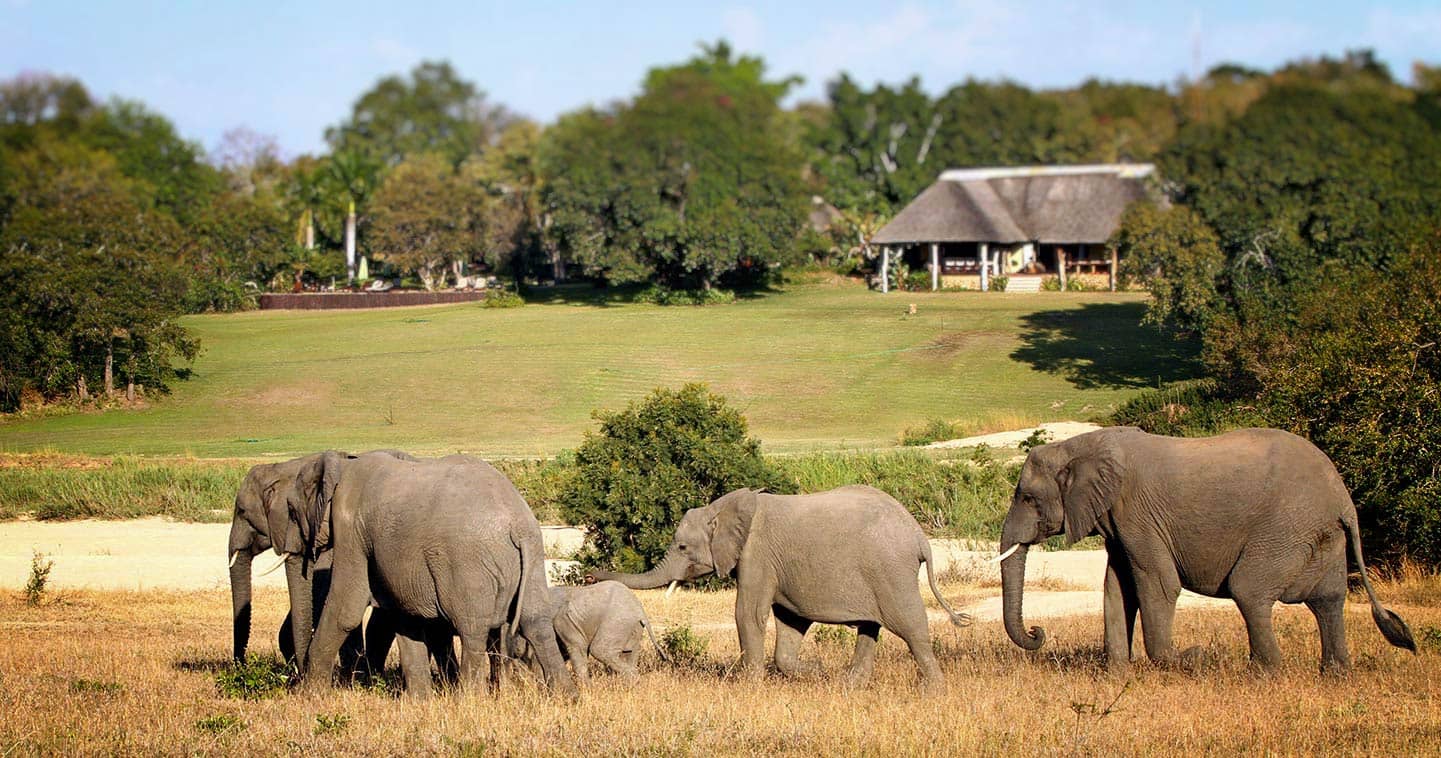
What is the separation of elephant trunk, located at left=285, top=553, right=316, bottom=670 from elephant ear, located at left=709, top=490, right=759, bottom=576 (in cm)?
327

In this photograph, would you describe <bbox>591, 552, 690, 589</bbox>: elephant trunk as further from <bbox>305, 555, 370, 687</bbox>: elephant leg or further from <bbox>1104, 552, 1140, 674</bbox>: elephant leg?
<bbox>1104, 552, 1140, 674</bbox>: elephant leg

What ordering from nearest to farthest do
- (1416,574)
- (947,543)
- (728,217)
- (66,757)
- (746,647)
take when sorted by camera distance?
(66,757), (746,647), (1416,574), (947,543), (728,217)

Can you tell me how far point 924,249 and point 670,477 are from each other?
2155 inches

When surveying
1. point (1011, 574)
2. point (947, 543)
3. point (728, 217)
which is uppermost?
point (728, 217)

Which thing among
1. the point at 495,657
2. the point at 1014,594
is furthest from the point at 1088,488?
the point at 495,657

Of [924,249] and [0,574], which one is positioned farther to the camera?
[924,249]

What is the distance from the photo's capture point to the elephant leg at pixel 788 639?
13.3 metres

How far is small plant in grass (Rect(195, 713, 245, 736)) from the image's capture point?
10703 mm

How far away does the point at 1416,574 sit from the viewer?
62.0 ft

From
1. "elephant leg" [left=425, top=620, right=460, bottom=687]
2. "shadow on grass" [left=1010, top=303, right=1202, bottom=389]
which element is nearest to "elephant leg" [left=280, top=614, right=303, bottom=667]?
"elephant leg" [left=425, top=620, right=460, bottom=687]

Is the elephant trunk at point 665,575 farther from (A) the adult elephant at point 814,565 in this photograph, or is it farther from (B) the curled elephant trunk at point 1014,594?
(B) the curled elephant trunk at point 1014,594

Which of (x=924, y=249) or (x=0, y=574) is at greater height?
(x=924, y=249)

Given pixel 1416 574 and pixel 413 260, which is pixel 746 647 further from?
pixel 413 260

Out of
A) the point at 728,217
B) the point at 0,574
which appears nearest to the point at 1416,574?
the point at 0,574
